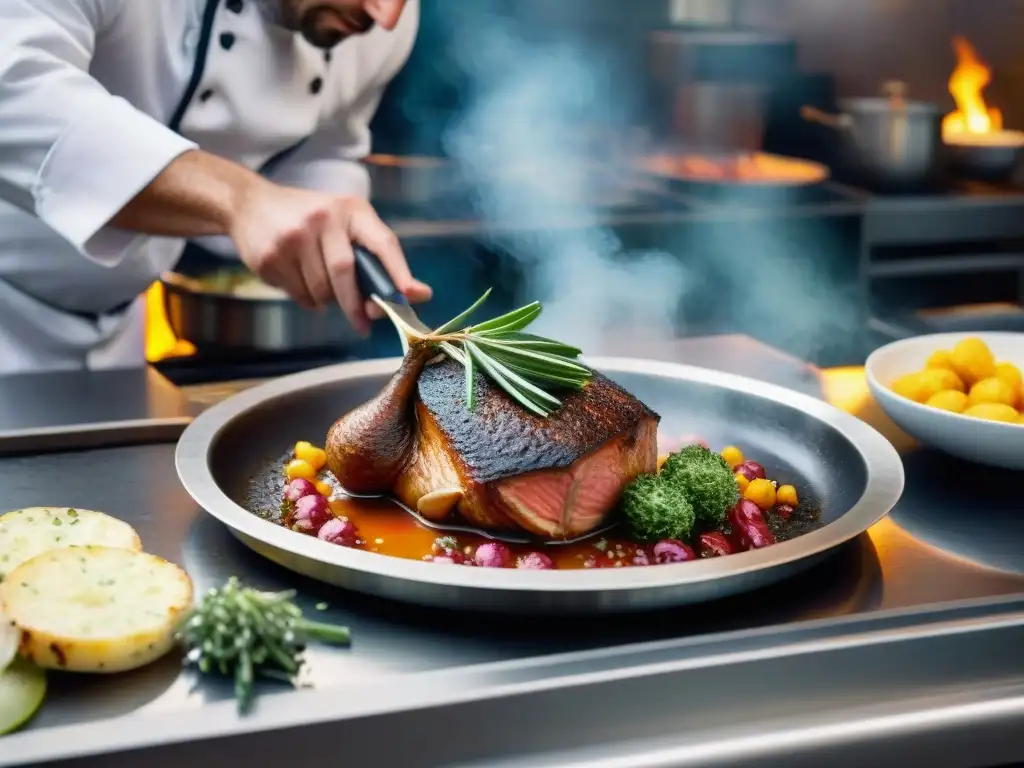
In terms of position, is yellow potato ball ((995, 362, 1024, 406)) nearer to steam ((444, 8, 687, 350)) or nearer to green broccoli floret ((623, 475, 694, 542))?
green broccoli floret ((623, 475, 694, 542))

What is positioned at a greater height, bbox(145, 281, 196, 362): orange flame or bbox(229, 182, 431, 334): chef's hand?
bbox(229, 182, 431, 334): chef's hand

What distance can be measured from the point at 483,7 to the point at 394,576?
3500 millimetres

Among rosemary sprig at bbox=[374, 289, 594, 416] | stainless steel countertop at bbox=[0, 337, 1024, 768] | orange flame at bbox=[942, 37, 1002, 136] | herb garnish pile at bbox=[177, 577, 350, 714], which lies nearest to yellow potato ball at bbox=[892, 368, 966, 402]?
stainless steel countertop at bbox=[0, 337, 1024, 768]

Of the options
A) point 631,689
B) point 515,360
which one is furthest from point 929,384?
point 631,689

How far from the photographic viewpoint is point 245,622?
3.37 feet

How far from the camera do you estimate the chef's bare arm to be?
72.7 inches

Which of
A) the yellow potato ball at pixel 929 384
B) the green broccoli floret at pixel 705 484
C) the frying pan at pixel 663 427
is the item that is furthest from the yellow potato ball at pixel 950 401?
the green broccoli floret at pixel 705 484

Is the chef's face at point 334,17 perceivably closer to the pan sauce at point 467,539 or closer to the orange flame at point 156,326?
the pan sauce at point 467,539

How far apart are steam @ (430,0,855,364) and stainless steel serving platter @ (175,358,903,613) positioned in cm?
163

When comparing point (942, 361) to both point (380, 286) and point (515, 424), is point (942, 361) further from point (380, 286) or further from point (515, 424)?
point (380, 286)

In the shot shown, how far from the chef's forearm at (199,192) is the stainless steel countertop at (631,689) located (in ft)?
2.60

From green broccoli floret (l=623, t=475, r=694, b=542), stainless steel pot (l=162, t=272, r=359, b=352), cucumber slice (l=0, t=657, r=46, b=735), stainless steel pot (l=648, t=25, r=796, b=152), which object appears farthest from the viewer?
stainless steel pot (l=648, t=25, r=796, b=152)

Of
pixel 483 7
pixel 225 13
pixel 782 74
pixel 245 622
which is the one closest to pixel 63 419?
pixel 245 622

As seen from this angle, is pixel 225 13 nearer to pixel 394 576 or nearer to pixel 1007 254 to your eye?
pixel 394 576
